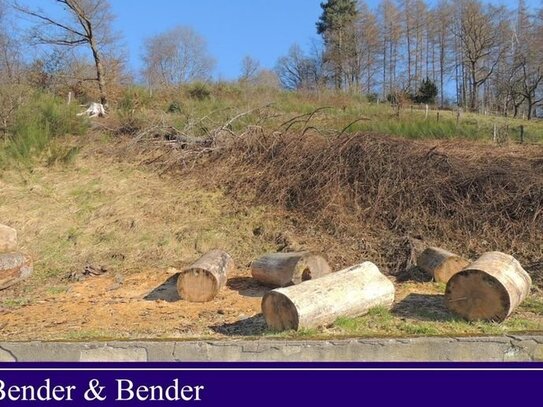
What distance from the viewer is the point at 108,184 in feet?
37.1

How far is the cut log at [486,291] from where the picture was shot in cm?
515

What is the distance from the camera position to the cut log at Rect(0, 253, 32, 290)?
25.6 ft

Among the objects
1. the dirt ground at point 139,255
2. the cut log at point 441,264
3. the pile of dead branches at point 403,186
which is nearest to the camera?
the dirt ground at point 139,255

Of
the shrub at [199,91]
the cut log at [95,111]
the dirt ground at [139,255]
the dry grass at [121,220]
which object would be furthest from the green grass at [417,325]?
the shrub at [199,91]

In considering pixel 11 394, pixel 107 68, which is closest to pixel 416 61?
pixel 107 68

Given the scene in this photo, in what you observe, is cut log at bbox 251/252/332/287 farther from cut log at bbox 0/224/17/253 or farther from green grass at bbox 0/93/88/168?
green grass at bbox 0/93/88/168

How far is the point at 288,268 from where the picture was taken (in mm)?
6855

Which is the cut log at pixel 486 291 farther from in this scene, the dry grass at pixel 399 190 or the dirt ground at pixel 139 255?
the dry grass at pixel 399 190

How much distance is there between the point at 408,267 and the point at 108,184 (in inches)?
253

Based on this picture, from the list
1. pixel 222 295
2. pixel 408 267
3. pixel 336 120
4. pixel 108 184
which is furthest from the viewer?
pixel 336 120

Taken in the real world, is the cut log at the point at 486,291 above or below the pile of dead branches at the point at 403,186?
below

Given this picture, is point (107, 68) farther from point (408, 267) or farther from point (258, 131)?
point (408, 267)

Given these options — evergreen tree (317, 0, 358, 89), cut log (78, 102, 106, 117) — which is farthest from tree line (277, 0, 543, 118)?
cut log (78, 102, 106, 117)

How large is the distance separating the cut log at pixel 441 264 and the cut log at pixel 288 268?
124 centimetres
